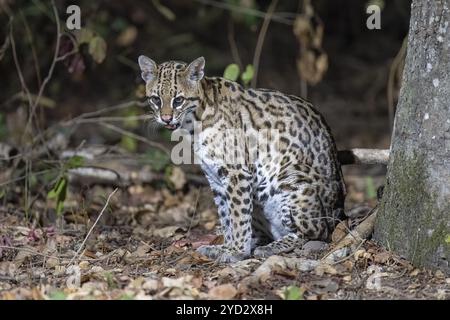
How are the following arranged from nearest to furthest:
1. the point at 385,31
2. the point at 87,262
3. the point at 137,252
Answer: the point at 87,262 < the point at 137,252 < the point at 385,31

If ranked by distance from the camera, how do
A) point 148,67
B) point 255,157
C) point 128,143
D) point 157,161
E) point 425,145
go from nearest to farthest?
point 425,145 → point 148,67 → point 255,157 → point 157,161 → point 128,143

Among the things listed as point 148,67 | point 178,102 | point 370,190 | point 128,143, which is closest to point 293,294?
point 178,102

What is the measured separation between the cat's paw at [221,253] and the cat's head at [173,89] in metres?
1.02

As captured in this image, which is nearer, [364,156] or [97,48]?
[364,156]

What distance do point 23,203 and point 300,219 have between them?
3200 millimetres

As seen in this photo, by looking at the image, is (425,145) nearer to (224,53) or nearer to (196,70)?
(196,70)

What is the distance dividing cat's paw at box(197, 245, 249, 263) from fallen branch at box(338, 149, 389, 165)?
1326 mm

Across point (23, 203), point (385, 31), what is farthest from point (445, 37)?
point (385, 31)

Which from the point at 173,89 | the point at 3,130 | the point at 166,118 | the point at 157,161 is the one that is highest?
the point at 173,89

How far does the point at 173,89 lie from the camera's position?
6.45 m

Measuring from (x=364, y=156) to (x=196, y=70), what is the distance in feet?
5.51
